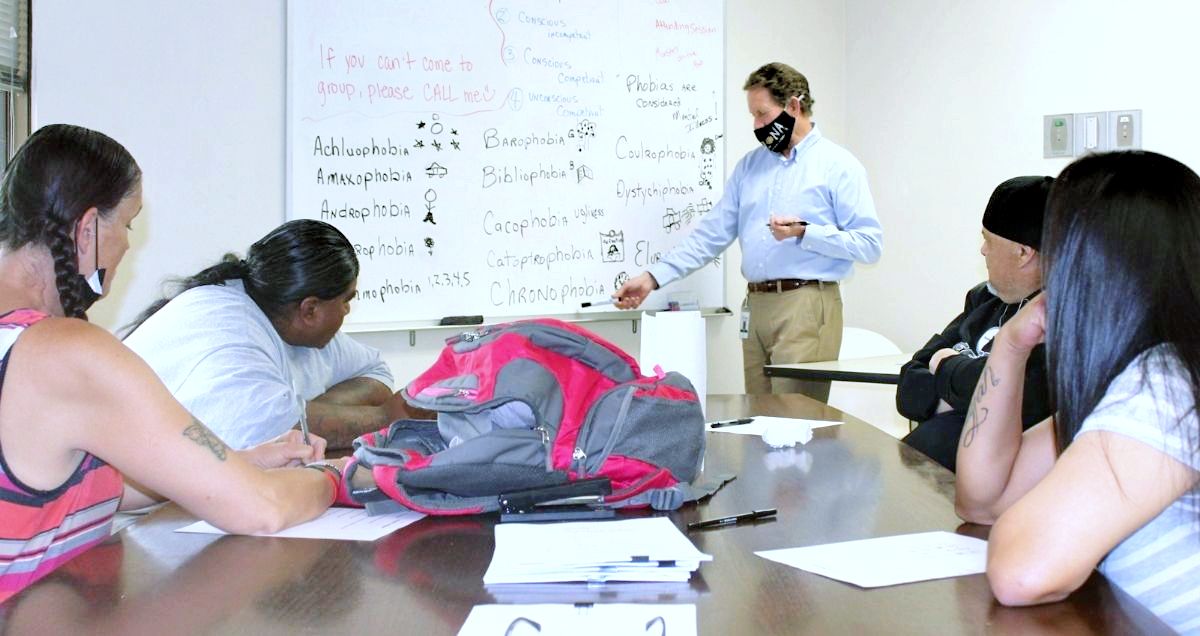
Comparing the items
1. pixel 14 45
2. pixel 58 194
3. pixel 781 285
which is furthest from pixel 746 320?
pixel 58 194

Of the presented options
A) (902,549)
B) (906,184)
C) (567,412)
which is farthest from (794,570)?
(906,184)

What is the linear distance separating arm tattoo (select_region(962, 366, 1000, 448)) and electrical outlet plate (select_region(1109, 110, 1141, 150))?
8.50 feet

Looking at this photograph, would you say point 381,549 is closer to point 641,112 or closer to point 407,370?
point 407,370

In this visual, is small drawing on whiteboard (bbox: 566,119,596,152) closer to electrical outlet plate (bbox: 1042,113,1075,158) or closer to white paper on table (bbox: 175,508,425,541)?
electrical outlet plate (bbox: 1042,113,1075,158)

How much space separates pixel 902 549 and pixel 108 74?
2774 millimetres

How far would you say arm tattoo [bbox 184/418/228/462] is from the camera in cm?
121

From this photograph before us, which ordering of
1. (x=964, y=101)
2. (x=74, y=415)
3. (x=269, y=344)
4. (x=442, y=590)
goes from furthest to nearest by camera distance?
(x=964, y=101), (x=269, y=344), (x=74, y=415), (x=442, y=590)

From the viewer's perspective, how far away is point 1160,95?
3.57 metres

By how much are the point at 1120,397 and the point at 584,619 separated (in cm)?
58

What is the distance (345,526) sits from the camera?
1.30m

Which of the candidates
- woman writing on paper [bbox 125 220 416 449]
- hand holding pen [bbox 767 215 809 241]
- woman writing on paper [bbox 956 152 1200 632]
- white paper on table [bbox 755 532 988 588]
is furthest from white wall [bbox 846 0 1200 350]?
white paper on table [bbox 755 532 988 588]

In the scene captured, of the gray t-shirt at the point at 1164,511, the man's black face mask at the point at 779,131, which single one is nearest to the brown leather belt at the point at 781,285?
the man's black face mask at the point at 779,131

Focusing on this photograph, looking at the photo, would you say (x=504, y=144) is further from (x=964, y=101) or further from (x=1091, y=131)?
(x=1091, y=131)

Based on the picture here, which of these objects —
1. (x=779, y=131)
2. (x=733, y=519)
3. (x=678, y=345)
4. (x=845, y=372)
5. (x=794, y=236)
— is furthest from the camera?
(x=779, y=131)
